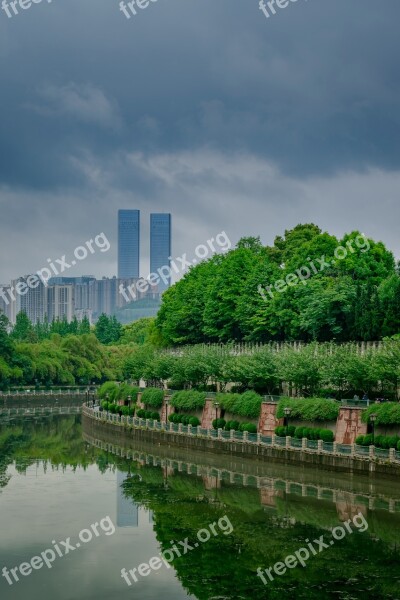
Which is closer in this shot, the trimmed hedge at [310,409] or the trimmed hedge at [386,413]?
the trimmed hedge at [386,413]

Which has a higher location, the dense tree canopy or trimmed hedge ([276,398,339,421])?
the dense tree canopy

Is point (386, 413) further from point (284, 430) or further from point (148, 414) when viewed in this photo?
point (148, 414)

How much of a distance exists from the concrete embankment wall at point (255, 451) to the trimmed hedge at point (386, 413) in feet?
7.07

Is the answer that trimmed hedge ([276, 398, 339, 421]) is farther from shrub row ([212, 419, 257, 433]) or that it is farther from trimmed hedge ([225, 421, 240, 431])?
trimmed hedge ([225, 421, 240, 431])

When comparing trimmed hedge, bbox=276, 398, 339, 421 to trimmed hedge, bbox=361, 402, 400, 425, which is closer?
trimmed hedge, bbox=361, 402, 400, 425

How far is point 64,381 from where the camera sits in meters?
126

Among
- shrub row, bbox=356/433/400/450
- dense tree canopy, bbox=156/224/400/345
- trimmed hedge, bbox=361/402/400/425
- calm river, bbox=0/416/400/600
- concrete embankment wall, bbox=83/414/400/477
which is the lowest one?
calm river, bbox=0/416/400/600

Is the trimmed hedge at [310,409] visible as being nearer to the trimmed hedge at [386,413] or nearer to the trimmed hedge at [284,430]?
the trimmed hedge at [284,430]

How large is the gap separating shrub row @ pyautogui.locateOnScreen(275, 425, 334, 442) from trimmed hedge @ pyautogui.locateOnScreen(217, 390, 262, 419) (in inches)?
138

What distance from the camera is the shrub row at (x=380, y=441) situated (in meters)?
41.3

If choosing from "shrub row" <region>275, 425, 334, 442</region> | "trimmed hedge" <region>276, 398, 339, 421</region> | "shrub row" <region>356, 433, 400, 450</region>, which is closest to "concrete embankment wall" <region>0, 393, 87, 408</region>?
"trimmed hedge" <region>276, 398, 339, 421</region>

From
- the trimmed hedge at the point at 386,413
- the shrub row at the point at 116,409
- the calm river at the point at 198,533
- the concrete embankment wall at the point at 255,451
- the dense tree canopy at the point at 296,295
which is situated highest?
the dense tree canopy at the point at 296,295

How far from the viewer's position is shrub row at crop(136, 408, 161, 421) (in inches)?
2569

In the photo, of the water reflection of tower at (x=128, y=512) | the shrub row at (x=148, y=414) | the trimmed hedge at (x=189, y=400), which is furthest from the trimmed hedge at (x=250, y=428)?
the shrub row at (x=148, y=414)
